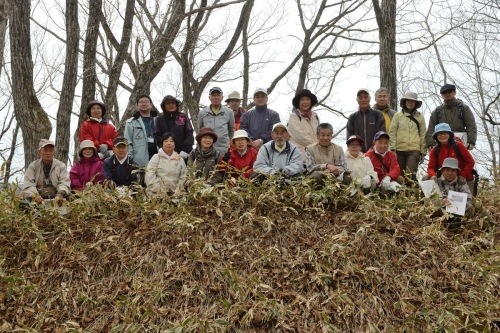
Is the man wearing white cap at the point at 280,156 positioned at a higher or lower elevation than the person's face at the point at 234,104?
lower

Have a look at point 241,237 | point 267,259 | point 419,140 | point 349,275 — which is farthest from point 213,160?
point 419,140

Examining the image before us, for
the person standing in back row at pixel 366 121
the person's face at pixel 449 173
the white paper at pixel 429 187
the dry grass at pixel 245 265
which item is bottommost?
the dry grass at pixel 245 265

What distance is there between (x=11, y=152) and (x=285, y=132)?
19.1 meters

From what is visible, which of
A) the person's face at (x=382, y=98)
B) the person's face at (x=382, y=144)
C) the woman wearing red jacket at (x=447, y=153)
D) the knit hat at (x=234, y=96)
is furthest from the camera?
the knit hat at (x=234, y=96)

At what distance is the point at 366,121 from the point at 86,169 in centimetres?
452

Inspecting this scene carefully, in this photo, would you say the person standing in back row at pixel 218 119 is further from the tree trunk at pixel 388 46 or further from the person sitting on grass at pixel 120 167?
the tree trunk at pixel 388 46

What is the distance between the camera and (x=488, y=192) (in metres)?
7.68

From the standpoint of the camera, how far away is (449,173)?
22.0 ft

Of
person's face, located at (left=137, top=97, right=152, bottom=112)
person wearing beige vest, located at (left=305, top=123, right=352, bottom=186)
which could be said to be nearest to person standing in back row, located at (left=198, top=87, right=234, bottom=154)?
person's face, located at (left=137, top=97, right=152, bottom=112)

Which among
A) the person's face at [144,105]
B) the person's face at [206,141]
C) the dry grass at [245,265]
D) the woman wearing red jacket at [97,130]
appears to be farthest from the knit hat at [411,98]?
the woman wearing red jacket at [97,130]

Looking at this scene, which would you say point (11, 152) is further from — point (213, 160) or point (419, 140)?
point (419, 140)

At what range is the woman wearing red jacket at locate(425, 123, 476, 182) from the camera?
6.96m

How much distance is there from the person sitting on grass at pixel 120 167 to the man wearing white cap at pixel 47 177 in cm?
60

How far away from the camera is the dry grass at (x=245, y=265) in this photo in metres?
5.08
